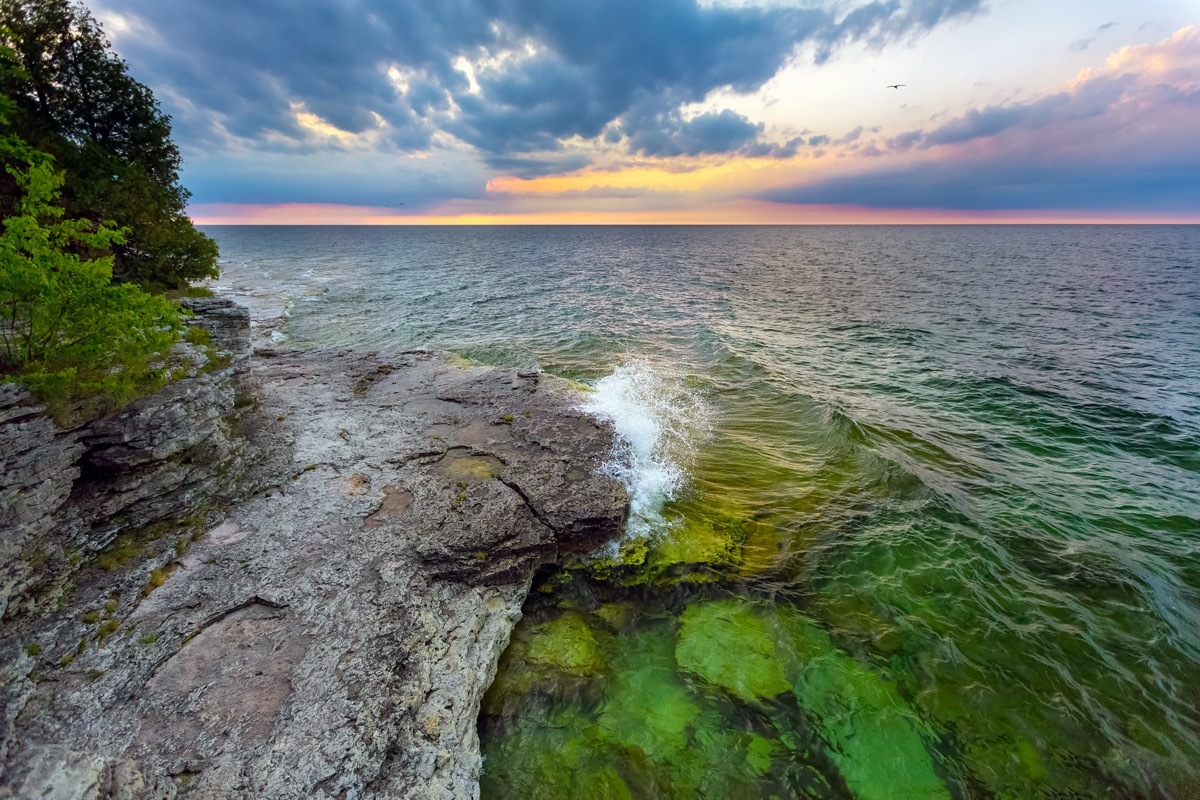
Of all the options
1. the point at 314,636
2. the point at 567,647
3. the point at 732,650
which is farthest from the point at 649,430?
the point at 314,636

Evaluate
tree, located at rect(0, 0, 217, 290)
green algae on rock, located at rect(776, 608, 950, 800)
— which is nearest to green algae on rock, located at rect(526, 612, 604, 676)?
green algae on rock, located at rect(776, 608, 950, 800)

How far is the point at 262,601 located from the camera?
8.77 metres

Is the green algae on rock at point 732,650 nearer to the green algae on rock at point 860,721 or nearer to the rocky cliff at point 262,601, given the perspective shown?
the green algae on rock at point 860,721

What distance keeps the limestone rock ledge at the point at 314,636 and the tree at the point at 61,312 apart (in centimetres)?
181

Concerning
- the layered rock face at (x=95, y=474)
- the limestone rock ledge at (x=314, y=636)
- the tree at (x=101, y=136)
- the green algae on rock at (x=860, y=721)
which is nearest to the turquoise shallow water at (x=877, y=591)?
the green algae on rock at (x=860, y=721)

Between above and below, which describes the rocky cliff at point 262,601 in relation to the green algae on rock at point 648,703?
above

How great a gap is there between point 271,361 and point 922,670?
27657 millimetres

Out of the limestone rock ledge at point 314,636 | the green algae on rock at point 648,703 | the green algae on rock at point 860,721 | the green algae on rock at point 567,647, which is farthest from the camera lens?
the green algae on rock at point 567,647

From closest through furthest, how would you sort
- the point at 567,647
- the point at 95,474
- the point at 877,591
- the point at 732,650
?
the point at 95,474
the point at 567,647
the point at 732,650
the point at 877,591

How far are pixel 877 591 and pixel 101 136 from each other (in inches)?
1213

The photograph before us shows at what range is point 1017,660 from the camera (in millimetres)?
10156

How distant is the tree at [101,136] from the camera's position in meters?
15.2

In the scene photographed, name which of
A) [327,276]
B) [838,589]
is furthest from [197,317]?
[327,276]

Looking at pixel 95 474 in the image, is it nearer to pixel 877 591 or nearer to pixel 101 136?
pixel 101 136
